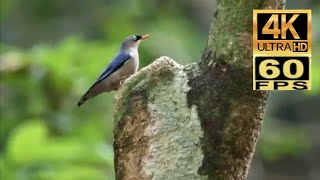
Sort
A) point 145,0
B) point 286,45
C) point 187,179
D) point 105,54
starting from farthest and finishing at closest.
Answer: point 145,0
point 105,54
point 286,45
point 187,179

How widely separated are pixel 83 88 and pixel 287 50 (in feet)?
6.57

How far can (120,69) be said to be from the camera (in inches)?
98.9

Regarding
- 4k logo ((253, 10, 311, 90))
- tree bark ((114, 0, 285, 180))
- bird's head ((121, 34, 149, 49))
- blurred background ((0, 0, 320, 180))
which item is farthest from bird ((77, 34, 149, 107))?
blurred background ((0, 0, 320, 180))

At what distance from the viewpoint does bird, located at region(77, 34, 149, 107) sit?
2.49 meters

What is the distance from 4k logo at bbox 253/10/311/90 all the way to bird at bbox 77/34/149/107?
0.34 m

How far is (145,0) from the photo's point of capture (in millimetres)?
6926

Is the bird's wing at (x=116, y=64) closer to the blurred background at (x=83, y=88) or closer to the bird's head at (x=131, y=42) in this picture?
the bird's head at (x=131, y=42)

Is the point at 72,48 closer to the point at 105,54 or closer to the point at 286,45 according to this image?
the point at 105,54

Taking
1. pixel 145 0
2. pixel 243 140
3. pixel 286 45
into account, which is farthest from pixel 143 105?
pixel 145 0

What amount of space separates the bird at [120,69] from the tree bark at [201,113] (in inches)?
6.1

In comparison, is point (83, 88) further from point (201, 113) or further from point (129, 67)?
point (201, 113)

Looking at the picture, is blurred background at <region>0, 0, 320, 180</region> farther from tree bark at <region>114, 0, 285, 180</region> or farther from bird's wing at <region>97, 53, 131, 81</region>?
tree bark at <region>114, 0, 285, 180</region>

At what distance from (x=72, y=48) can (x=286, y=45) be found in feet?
7.21

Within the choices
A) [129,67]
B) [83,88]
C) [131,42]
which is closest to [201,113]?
[129,67]
